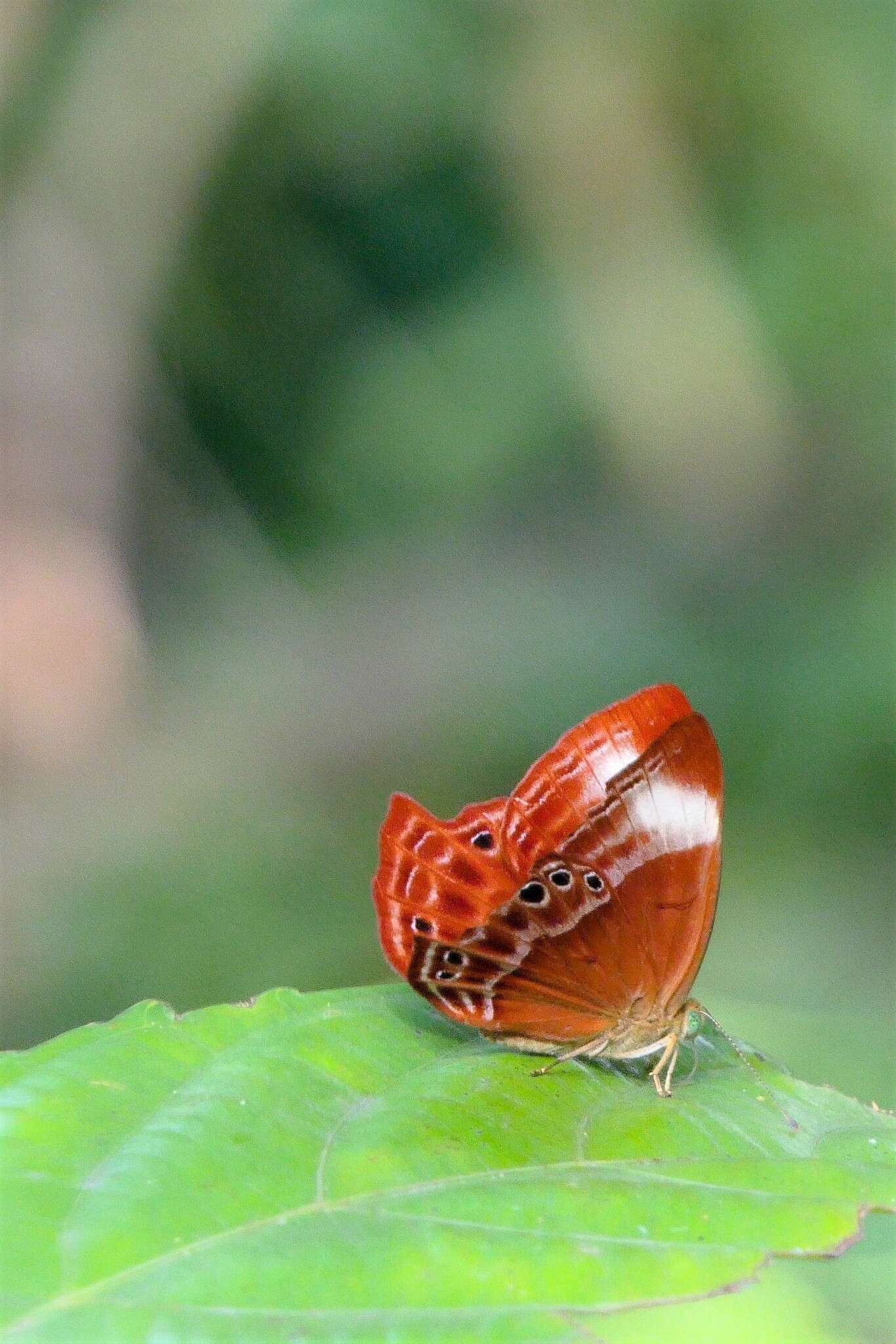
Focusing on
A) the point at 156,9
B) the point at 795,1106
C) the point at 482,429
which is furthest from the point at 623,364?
the point at 795,1106

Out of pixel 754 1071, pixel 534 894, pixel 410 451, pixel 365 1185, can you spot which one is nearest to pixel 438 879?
pixel 534 894

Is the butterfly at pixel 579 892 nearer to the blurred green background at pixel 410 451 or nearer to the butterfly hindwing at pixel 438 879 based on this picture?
the butterfly hindwing at pixel 438 879

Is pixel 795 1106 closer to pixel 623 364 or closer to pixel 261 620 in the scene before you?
pixel 623 364

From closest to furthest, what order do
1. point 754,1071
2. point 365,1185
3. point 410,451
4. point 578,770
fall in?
point 365,1185 < point 754,1071 < point 578,770 < point 410,451

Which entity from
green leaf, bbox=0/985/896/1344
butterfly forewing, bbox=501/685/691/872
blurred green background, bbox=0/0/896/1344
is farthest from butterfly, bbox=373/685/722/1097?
blurred green background, bbox=0/0/896/1344

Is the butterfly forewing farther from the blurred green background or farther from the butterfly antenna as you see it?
the blurred green background

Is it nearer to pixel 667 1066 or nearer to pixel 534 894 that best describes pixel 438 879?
pixel 534 894
